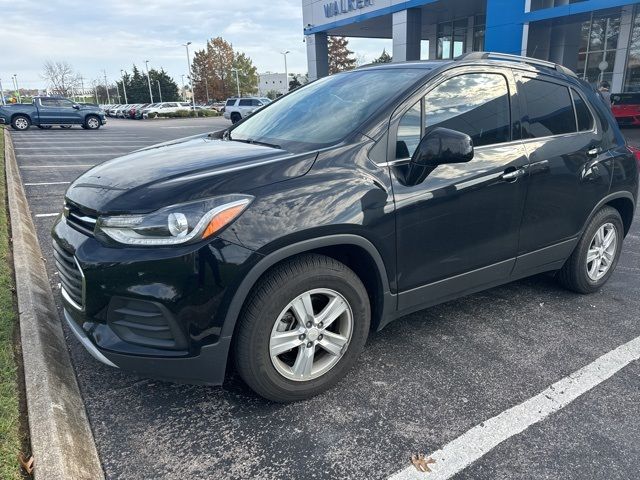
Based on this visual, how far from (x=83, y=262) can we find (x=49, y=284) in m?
2.15

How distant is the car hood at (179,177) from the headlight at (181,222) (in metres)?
0.04

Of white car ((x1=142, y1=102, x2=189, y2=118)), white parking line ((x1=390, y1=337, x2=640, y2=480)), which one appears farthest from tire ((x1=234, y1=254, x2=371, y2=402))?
white car ((x1=142, y1=102, x2=189, y2=118))

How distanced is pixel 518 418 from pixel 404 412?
0.58 meters

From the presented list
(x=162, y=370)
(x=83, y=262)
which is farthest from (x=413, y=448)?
(x=83, y=262)

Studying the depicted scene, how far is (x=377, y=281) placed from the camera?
2.76 m

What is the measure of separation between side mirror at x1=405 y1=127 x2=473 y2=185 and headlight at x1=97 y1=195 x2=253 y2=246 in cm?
99

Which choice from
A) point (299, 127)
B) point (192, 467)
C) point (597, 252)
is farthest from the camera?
point (597, 252)

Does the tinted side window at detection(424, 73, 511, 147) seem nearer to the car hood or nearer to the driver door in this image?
the driver door

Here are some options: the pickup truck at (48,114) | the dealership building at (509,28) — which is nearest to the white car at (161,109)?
the dealership building at (509,28)

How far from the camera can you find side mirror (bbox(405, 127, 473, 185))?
2.61 meters

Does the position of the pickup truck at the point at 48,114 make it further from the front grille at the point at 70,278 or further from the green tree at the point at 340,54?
the green tree at the point at 340,54

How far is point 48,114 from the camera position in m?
24.6

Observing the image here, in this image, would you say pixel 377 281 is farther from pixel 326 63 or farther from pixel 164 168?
pixel 326 63

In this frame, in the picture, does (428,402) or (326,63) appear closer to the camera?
(428,402)
